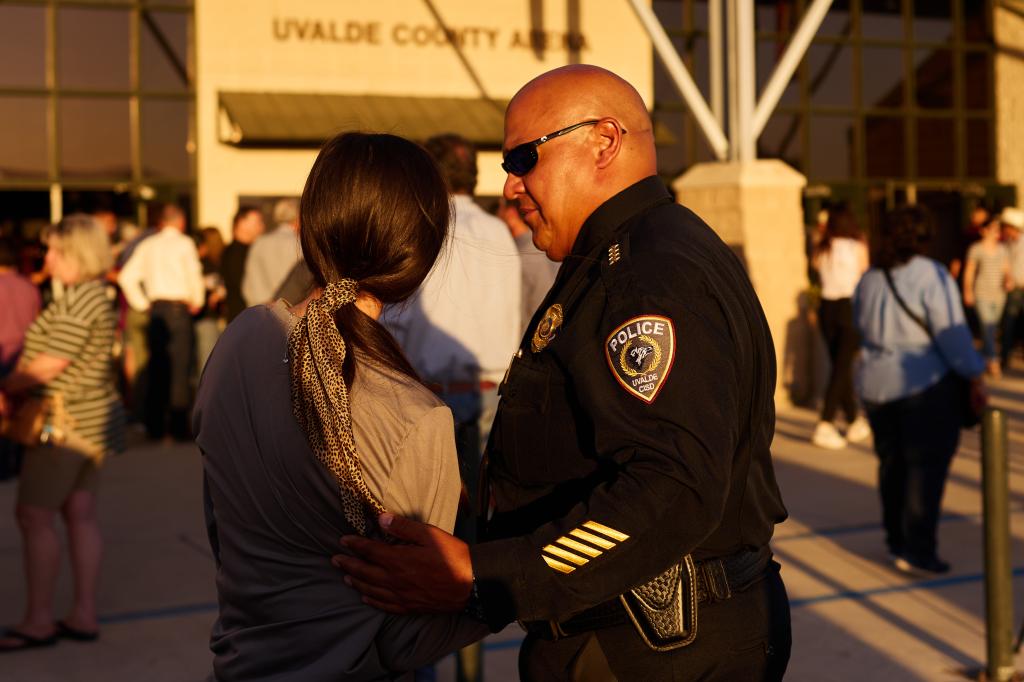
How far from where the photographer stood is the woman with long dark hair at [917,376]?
6484 mm

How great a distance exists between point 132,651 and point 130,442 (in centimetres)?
619

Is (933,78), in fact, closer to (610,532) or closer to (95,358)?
(95,358)

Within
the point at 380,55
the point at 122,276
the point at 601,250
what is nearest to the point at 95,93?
the point at 380,55

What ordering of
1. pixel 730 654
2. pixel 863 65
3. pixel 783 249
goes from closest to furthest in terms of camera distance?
pixel 730 654
pixel 783 249
pixel 863 65

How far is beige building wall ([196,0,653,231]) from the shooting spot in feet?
55.8

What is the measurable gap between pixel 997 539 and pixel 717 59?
30.3 feet

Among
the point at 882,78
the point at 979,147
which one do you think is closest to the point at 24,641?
the point at 882,78

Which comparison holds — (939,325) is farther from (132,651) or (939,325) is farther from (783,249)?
(783,249)

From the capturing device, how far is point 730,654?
8.04ft

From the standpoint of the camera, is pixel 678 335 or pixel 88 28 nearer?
pixel 678 335

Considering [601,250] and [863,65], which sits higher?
[863,65]

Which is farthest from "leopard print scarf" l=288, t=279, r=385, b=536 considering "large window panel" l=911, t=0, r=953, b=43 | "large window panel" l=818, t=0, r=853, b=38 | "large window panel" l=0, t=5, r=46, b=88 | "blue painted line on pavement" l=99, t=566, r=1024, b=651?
"large window panel" l=911, t=0, r=953, b=43

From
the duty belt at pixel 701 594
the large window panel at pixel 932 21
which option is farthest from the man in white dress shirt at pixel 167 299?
the large window panel at pixel 932 21

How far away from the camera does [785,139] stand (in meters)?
20.3
